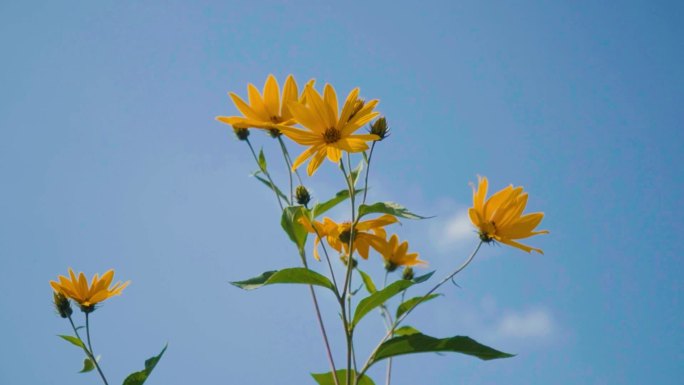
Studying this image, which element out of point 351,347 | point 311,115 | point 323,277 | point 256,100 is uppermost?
point 256,100

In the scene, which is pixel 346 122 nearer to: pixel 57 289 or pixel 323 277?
pixel 323 277

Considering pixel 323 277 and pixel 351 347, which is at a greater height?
pixel 323 277

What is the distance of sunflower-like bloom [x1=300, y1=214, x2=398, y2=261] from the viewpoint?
2.39 m

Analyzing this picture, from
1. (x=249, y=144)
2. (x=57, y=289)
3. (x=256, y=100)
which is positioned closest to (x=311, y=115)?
(x=256, y=100)

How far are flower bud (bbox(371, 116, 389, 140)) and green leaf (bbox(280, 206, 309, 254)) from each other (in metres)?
0.44

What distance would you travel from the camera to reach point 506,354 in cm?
198

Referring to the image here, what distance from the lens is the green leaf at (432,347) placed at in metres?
1.99

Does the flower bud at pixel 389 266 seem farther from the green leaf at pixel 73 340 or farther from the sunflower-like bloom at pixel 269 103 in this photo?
the green leaf at pixel 73 340

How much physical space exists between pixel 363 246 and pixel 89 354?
4.97 ft

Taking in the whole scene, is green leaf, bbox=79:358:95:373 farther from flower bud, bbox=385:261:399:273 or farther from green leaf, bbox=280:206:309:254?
flower bud, bbox=385:261:399:273

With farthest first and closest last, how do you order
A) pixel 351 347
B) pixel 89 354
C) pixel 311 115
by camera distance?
pixel 89 354 < pixel 311 115 < pixel 351 347

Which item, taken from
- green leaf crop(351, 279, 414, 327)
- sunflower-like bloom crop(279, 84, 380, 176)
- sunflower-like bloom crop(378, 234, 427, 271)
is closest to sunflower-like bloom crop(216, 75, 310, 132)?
sunflower-like bloom crop(279, 84, 380, 176)

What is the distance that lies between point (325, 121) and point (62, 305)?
6.81ft

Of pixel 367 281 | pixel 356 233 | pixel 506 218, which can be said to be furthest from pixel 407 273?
pixel 506 218
